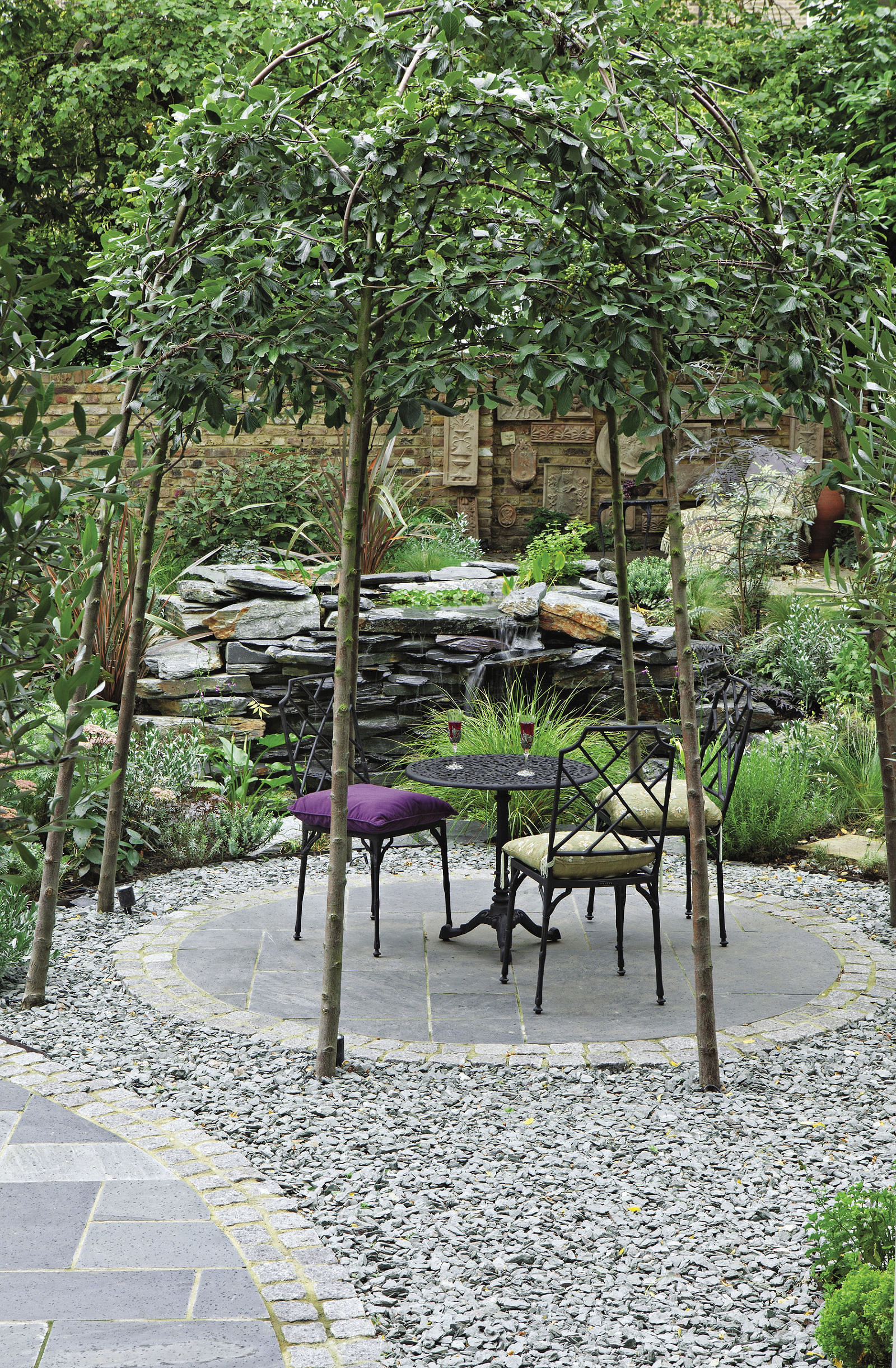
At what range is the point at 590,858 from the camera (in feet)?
12.0

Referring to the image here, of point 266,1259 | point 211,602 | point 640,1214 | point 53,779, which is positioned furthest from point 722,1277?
point 211,602

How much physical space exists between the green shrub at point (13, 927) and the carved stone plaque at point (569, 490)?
7959mm

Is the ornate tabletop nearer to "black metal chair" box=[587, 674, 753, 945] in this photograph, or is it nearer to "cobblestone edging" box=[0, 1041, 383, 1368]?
"black metal chair" box=[587, 674, 753, 945]

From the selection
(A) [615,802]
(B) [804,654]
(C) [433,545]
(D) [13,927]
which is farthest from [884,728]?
(C) [433,545]

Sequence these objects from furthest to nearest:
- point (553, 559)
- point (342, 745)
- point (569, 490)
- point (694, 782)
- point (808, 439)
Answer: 1. point (808, 439)
2. point (569, 490)
3. point (553, 559)
4. point (342, 745)
5. point (694, 782)

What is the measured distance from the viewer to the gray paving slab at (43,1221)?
224 centimetres

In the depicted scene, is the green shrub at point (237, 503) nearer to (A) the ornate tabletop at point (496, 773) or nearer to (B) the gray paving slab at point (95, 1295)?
(A) the ornate tabletop at point (496, 773)

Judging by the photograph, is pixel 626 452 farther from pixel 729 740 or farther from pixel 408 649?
pixel 729 740

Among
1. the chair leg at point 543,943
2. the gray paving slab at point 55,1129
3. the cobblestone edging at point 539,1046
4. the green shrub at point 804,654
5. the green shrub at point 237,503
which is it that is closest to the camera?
the gray paving slab at point 55,1129

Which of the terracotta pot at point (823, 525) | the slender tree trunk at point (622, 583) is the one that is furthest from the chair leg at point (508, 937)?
the terracotta pot at point (823, 525)

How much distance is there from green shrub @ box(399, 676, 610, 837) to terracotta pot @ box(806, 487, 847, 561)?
19.1 ft

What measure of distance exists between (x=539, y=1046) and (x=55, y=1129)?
1397 millimetres

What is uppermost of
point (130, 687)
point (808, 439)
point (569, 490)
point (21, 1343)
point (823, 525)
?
point (808, 439)

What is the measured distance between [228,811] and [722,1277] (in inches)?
158
